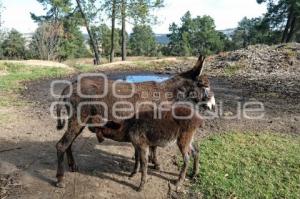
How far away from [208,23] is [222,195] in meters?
62.6

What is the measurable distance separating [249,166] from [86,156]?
2.98m

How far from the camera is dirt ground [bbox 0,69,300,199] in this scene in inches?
232

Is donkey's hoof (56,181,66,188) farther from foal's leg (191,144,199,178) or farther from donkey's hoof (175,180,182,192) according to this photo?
foal's leg (191,144,199,178)

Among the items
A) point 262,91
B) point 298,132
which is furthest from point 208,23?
point 298,132

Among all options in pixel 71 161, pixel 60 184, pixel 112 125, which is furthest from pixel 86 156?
pixel 112 125

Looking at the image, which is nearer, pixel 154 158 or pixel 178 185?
pixel 178 185

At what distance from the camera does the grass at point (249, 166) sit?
596 cm

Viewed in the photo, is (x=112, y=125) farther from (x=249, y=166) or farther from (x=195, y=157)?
(x=249, y=166)

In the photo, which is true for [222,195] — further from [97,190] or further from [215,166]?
[97,190]

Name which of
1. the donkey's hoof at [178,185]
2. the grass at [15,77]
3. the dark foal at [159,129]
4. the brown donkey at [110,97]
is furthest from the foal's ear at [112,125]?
the grass at [15,77]

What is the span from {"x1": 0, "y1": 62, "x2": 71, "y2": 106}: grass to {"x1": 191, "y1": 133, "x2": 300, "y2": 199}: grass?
6.73 meters

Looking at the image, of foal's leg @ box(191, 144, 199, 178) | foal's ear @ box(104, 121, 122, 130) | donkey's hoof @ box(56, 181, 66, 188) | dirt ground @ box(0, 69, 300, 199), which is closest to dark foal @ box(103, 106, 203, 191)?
foal's ear @ box(104, 121, 122, 130)

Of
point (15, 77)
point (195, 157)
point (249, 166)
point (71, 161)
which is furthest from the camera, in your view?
point (15, 77)

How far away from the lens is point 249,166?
6.77 m
